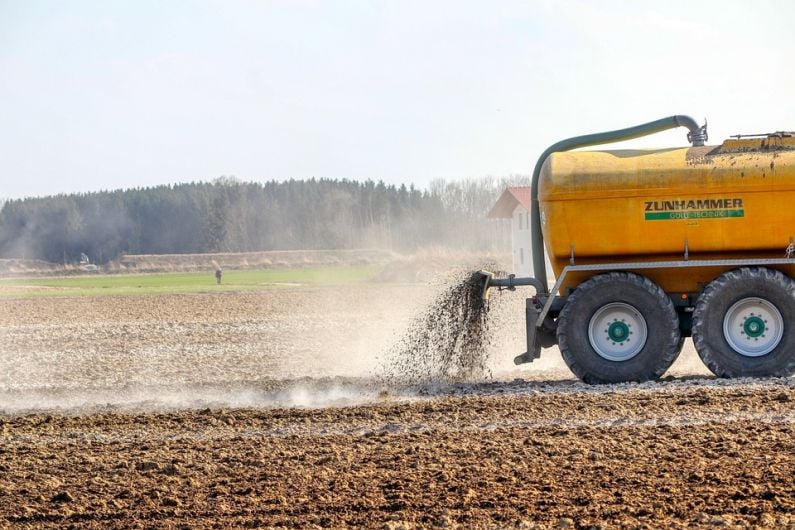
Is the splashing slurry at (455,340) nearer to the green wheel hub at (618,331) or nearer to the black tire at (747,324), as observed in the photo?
the green wheel hub at (618,331)

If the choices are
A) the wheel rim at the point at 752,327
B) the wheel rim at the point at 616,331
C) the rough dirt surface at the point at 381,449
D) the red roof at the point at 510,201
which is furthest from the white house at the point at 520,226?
the wheel rim at the point at 752,327

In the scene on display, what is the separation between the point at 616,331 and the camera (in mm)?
12180

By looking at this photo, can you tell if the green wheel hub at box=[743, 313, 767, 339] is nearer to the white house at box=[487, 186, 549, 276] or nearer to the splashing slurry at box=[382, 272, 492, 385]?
the splashing slurry at box=[382, 272, 492, 385]

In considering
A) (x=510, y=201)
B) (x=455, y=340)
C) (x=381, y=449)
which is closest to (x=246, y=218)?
(x=510, y=201)

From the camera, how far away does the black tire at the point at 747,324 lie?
1173 centimetres

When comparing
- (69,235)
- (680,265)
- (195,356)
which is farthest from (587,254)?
(69,235)

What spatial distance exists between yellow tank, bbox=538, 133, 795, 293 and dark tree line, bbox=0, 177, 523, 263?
61775 millimetres

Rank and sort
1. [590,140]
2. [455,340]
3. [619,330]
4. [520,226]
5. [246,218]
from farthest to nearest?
[246,218]
[520,226]
[455,340]
[590,140]
[619,330]

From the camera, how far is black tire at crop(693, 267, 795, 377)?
38.5ft

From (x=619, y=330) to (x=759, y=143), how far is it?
2712mm

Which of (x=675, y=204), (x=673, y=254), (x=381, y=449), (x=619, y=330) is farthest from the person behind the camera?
(x=619, y=330)

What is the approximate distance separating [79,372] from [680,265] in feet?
31.2

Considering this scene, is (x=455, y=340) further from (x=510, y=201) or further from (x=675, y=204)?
(x=510, y=201)

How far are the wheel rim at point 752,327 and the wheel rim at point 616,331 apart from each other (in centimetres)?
101
